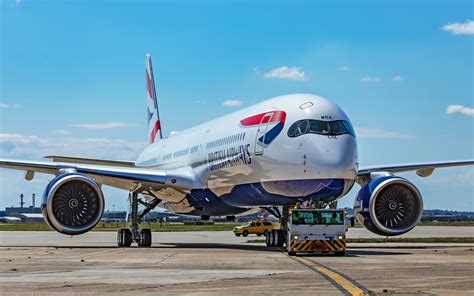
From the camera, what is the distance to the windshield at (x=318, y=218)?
26094mm

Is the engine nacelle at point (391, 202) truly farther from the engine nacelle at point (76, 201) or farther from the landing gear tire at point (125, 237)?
the landing gear tire at point (125, 237)

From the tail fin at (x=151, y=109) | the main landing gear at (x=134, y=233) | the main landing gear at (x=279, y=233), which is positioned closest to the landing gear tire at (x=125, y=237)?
the main landing gear at (x=134, y=233)

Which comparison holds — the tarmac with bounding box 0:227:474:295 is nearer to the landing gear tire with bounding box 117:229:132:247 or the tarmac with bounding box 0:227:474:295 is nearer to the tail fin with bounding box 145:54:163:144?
the landing gear tire with bounding box 117:229:132:247

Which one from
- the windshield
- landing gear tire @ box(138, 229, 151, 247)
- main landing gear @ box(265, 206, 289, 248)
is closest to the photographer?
the windshield

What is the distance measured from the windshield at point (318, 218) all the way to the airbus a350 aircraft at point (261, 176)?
2.66 feet

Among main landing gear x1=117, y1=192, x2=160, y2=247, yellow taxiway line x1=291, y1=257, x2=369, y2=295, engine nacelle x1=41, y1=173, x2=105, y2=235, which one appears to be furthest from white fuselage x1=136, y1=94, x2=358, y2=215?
yellow taxiway line x1=291, y1=257, x2=369, y2=295

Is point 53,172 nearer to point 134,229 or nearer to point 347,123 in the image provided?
point 134,229

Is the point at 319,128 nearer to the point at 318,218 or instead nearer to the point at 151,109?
the point at 318,218

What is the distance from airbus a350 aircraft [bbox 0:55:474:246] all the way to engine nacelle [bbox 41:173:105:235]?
1.4 inches

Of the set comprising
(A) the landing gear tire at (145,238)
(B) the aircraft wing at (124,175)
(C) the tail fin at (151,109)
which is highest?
(C) the tail fin at (151,109)

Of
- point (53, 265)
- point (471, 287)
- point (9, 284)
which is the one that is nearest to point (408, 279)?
point (471, 287)

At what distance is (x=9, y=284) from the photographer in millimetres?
15422

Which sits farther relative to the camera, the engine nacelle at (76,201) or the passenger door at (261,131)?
the engine nacelle at (76,201)

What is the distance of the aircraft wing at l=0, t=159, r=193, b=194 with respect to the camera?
105ft
